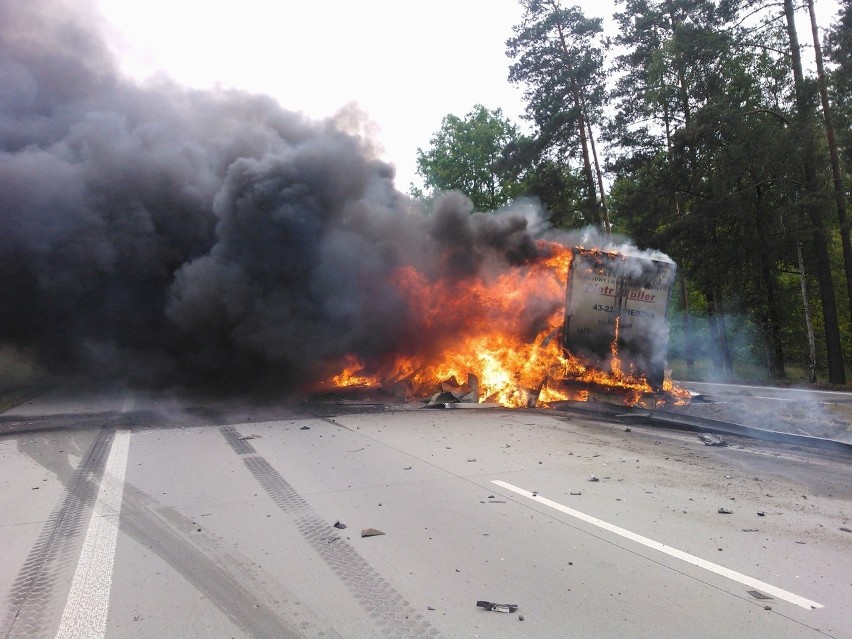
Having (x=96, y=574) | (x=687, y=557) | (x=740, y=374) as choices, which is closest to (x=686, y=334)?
(x=740, y=374)

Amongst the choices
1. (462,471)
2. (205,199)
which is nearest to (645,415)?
(462,471)

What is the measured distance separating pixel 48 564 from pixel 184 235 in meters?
12.8

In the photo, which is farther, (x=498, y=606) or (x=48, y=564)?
(x=48, y=564)

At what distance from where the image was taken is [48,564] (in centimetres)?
423

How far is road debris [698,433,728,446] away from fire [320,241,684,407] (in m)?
2.56

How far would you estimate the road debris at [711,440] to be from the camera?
819 cm

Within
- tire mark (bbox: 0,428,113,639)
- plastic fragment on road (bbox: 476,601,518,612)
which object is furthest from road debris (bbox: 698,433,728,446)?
tire mark (bbox: 0,428,113,639)

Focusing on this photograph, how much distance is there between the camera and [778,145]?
1681cm

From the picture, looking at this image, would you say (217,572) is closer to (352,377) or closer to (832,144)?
(352,377)

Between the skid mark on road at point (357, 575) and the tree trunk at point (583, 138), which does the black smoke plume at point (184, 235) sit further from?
the tree trunk at point (583, 138)

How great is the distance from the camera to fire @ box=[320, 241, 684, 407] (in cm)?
1188

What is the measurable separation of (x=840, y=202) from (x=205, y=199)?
17425mm

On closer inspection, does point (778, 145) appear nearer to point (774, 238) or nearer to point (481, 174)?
point (774, 238)

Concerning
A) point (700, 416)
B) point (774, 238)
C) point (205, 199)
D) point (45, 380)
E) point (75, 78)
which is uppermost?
point (75, 78)
